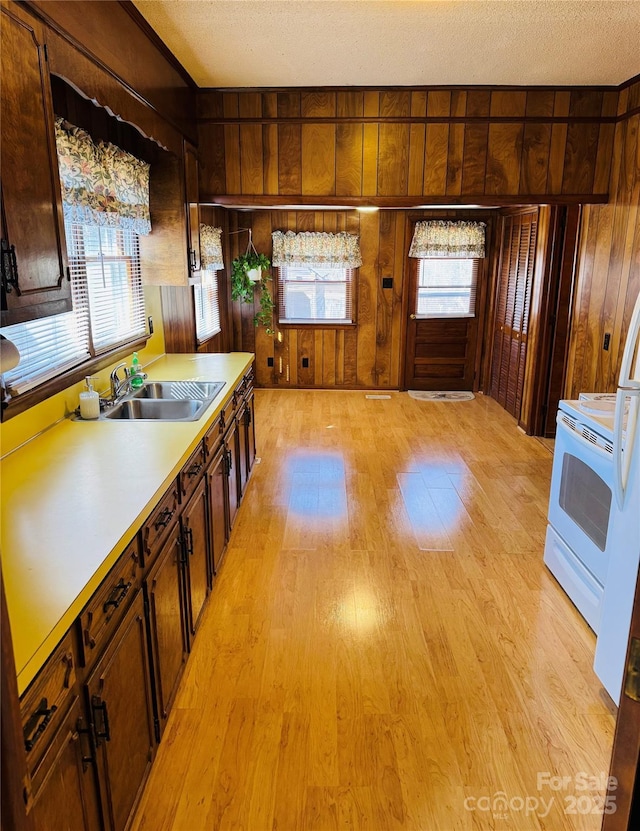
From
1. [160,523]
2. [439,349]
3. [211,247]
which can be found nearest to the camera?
[160,523]

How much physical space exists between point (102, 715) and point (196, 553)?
1106mm

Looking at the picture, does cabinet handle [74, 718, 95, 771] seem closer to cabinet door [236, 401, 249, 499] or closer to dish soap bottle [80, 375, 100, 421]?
dish soap bottle [80, 375, 100, 421]

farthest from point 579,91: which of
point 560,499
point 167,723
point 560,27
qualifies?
point 167,723

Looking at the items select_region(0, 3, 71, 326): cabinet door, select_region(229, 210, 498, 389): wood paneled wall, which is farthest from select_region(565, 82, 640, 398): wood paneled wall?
select_region(0, 3, 71, 326): cabinet door

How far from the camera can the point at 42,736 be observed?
114 centimetres

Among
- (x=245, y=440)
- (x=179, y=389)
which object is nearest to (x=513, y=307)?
(x=245, y=440)

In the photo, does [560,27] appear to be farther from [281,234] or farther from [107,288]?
[281,234]

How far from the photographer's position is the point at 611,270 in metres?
4.05

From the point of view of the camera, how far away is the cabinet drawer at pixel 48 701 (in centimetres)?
109

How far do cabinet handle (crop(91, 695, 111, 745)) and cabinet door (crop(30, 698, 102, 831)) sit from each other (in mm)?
36

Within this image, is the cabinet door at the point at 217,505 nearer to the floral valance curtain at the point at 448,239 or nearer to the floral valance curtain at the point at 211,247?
the floral valance curtain at the point at 211,247

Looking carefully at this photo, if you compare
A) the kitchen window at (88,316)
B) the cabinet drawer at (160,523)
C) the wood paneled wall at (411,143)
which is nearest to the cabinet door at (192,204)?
the wood paneled wall at (411,143)

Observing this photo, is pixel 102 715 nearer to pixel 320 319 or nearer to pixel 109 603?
pixel 109 603

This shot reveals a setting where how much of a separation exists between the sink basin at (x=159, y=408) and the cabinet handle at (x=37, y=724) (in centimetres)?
194
